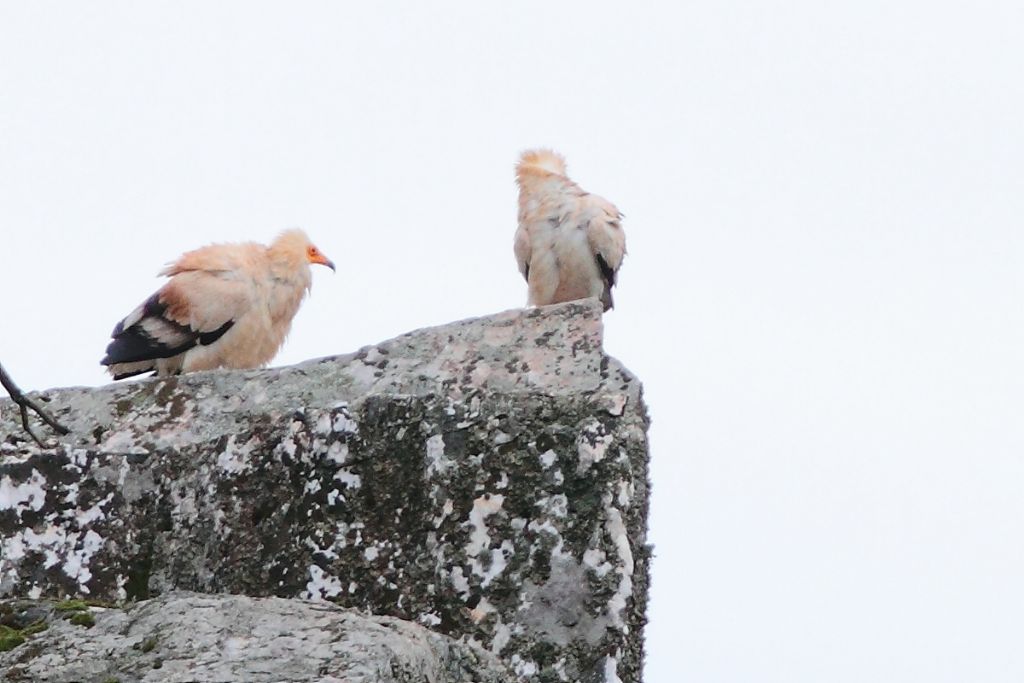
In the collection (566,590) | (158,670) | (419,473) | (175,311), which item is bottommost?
(158,670)

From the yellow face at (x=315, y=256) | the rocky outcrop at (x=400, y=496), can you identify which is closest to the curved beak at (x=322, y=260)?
the yellow face at (x=315, y=256)

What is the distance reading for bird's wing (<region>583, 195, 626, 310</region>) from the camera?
1285cm

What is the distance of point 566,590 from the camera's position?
6.19 m

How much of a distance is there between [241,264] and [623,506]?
5.42 m

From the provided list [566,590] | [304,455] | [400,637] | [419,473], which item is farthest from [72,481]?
[400,637]

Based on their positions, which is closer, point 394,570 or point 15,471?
point 394,570

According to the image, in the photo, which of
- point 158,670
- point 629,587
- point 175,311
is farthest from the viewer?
point 175,311

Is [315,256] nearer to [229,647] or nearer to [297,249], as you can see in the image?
[297,249]

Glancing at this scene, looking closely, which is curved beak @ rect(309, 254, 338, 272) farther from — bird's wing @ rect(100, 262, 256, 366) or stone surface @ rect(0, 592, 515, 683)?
stone surface @ rect(0, 592, 515, 683)

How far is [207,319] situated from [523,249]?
9.69ft

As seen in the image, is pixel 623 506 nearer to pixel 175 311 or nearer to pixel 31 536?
pixel 31 536

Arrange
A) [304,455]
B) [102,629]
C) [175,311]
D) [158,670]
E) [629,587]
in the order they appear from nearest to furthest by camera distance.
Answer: [158,670] → [102,629] → [629,587] → [304,455] → [175,311]

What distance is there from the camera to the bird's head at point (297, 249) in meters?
11.5

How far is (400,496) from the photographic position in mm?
6496
